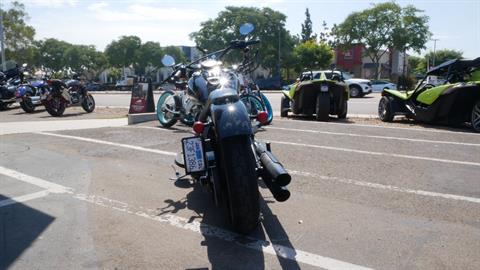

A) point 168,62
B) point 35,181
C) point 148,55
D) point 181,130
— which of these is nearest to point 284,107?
point 181,130

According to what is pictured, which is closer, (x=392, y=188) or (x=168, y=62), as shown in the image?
(x=392, y=188)

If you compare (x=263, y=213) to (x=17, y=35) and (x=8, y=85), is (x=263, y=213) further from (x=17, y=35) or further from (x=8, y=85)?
(x=17, y=35)

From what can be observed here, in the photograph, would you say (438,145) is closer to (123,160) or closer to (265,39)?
(123,160)

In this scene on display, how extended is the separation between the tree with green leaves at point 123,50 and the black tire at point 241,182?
68.8 meters

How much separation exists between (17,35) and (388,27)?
39.3 m

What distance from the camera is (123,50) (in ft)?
227

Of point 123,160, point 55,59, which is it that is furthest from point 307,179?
point 55,59

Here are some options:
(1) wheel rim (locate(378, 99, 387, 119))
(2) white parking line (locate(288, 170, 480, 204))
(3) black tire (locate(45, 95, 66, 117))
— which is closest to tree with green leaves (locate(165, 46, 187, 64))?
(3) black tire (locate(45, 95, 66, 117))

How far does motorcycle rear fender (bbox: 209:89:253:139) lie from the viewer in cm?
356

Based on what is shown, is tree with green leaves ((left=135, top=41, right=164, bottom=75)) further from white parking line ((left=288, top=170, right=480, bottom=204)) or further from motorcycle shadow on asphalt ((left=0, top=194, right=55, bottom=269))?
motorcycle shadow on asphalt ((left=0, top=194, right=55, bottom=269))

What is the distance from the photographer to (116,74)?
8481cm

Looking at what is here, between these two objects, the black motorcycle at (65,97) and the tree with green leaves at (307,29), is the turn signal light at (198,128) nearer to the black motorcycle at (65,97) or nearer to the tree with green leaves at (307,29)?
the black motorcycle at (65,97)

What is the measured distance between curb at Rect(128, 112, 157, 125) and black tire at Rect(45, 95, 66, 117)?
14.7 ft

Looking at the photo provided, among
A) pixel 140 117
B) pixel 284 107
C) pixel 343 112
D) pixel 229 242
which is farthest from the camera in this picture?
pixel 284 107
